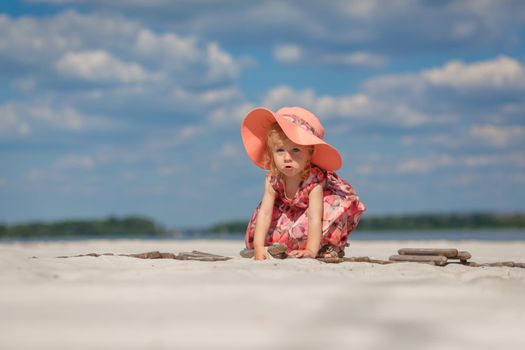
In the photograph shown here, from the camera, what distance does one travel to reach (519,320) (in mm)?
3615

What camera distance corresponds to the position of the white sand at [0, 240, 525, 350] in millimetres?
3084

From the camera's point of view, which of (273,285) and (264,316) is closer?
(264,316)

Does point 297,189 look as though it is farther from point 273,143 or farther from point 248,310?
point 248,310

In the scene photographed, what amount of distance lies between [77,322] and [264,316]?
0.87 metres

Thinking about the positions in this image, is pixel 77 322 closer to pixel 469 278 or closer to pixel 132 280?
pixel 132 280

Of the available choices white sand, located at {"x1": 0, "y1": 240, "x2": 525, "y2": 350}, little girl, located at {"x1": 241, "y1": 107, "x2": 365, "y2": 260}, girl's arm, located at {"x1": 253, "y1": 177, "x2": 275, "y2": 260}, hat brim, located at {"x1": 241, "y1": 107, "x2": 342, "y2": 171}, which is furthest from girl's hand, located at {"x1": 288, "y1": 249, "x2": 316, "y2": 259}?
white sand, located at {"x1": 0, "y1": 240, "x2": 525, "y2": 350}

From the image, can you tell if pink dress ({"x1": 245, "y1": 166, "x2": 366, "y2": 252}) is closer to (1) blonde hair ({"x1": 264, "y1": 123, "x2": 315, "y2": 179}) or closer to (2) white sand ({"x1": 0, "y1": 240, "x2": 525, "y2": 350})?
(1) blonde hair ({"x1": 264, "y1": 123, "x2": 315, "y2": 179})

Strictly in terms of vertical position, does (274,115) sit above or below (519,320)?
above

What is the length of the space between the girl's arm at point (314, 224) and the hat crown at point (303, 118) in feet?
1.92

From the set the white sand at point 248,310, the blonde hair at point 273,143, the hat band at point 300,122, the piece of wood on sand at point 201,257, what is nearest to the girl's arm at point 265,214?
the blonde hair at point 273,143

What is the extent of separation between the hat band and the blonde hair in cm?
12

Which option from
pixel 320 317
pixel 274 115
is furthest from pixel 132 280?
pixel 274 115

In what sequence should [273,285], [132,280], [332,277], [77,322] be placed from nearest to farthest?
[77,322] < [273,285] < [132,280] < [332,277]

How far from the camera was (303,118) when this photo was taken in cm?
642
